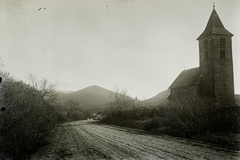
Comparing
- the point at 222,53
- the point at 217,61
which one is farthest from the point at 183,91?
the point at 222,53

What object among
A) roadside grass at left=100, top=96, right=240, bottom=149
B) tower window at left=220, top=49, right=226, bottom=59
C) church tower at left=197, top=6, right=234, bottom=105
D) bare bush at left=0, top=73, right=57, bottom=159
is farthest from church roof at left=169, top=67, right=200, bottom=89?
bare bush at left=0, top=73, right=57, bottom=159

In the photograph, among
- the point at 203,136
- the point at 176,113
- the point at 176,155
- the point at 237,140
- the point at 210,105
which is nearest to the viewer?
the point at 176,155

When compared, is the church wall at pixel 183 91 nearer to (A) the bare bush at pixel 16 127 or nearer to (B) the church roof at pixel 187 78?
(B) the church roof at pixel 187 78

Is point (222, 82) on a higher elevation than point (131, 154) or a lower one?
higher

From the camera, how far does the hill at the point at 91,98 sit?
11906cm

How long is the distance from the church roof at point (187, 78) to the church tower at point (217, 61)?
2.11 m

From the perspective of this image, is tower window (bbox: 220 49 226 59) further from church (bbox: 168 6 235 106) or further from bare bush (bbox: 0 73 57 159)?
bare bush (bbox: 0 73 57 159)

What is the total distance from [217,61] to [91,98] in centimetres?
9599

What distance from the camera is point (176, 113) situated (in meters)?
20.8

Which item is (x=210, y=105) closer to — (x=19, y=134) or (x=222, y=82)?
(x=19, y=134)

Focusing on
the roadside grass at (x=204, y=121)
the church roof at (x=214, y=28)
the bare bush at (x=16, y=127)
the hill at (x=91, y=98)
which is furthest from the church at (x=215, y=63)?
the hill at (x=91, y=98)

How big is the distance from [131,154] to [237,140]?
23.3ft

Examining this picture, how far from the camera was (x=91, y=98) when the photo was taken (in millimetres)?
133625

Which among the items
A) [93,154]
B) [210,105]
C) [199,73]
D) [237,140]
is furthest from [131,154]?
[199,73]
